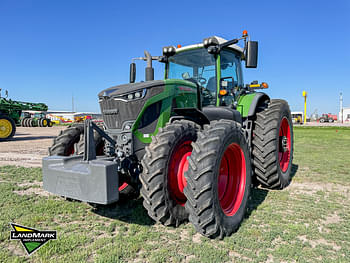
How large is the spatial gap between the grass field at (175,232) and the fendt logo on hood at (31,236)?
0.06 metres

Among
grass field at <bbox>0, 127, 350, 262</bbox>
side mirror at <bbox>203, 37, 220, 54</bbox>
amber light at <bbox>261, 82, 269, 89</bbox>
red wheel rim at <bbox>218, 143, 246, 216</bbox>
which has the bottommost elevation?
grass field at <bbox>0, 127, 350, 262</bbox>

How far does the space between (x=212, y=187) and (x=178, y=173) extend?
500 mm

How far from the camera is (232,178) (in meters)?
3.41

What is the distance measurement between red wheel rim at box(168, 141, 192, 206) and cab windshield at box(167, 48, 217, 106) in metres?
1.78

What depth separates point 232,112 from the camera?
430 centimetres

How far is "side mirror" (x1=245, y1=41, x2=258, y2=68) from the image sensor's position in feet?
13.4

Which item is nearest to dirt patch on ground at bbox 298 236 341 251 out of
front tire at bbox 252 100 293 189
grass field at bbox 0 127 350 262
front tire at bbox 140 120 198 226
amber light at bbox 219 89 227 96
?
grass field at bbox 0 127 350 262

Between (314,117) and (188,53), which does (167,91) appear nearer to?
(188,53)

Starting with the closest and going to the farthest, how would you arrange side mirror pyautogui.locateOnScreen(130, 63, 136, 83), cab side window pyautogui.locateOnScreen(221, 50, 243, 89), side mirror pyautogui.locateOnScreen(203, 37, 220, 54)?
side mirror pyautogui.locateOnScreen(203, 37, 220, 54) → cab side window pyautogui.locateOnScreen(221, 50, 243, 89) → side mirror pyautogui.locateOnScreen(130, 63, 136, 83)

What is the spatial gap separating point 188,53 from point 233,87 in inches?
41.4

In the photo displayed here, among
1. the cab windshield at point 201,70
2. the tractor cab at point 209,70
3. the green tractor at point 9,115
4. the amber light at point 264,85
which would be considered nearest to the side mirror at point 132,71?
the tractor cab at point 209,70

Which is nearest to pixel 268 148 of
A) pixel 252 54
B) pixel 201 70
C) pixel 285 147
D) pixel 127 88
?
pixel 285 147

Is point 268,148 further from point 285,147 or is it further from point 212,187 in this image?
point 212,187

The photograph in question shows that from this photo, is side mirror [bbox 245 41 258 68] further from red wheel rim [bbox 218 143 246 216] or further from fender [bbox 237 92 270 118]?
red wheel rim [bbox 218 143 246 216]
